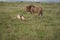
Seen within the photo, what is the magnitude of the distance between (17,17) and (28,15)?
0.66ft

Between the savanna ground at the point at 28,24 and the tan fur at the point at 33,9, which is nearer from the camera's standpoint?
the savanna ground at the point at 28,24

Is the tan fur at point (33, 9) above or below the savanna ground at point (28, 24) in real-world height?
above

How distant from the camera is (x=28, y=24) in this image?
2852 mm

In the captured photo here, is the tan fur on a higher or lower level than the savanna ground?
higher

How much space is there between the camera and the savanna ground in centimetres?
273

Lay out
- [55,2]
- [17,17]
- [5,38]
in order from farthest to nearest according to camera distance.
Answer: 1. [55,2]
2. [17,17]
3. [5,38]

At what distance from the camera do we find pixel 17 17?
2846 mm

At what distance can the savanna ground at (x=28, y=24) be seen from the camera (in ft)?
8.95

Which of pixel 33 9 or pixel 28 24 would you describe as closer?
pixel 28 24

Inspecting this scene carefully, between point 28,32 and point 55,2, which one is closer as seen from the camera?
point 28,32

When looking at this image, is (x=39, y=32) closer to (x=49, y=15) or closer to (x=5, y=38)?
(x=49, y=15)

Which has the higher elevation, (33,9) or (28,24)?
(33,9)

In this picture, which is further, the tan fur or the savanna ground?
the tan fur

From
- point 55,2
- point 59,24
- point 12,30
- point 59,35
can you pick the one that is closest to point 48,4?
point 55,2
